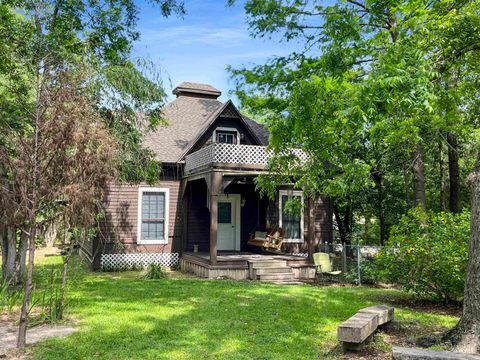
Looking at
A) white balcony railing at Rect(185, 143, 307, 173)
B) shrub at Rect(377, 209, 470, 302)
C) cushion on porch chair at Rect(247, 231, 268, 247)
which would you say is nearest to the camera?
shrub at Rect(377, 209, 470, 302)

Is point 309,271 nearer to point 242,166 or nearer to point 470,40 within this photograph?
point 242,166

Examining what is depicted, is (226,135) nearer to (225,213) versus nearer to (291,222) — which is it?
(225,213)

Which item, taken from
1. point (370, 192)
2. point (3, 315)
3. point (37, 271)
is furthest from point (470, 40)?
point (370, 192)

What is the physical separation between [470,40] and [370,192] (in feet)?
52.3

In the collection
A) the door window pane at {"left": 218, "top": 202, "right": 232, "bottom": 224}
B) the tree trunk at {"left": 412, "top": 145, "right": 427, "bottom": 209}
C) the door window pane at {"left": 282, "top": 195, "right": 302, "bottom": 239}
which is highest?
the tree trunk at {"left": 412, "top": 145, "right": 427, "bottom": 209}

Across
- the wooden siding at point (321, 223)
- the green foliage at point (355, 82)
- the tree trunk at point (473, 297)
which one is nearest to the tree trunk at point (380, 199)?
the wooden siding at point (321, 223)

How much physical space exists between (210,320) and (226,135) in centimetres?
1043

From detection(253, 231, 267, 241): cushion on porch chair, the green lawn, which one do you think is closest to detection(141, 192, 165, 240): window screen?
detection(253, 231, 267, 241): cushion on porch chair

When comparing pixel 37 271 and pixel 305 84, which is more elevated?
pixel 305 84

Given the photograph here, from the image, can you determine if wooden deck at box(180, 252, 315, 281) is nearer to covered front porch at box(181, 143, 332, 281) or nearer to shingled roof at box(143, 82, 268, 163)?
covered front porch at box(181, 143, 332, 281)

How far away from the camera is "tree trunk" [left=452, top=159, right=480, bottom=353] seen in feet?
16.7

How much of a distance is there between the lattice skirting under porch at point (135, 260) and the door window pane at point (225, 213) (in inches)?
89.1

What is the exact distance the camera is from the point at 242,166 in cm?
1377

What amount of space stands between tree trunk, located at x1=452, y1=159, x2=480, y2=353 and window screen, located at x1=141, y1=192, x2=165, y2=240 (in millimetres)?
12261
